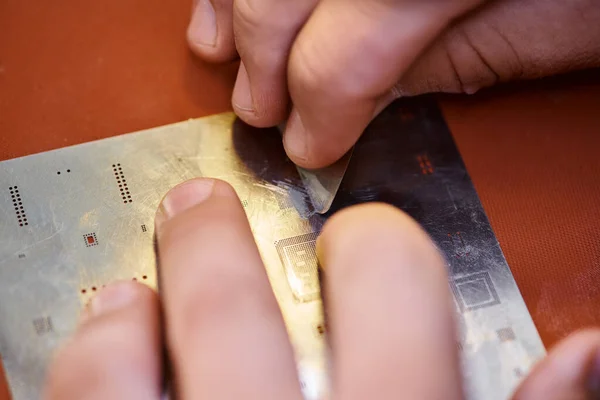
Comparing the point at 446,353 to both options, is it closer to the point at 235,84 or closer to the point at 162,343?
the point at 162,343

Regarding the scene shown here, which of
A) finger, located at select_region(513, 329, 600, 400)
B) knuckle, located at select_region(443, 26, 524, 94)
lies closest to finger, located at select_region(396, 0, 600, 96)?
knuckle, located at select_region(443, 26, 524, 94)

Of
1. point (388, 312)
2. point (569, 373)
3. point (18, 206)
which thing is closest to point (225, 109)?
point (18, 206)

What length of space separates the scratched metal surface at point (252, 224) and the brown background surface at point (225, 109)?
0.03 m

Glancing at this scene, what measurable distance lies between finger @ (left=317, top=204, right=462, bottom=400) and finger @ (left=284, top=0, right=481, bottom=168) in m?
0.12

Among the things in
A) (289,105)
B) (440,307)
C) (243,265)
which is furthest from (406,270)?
(289,105)

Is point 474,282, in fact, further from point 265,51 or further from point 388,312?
point 265,51

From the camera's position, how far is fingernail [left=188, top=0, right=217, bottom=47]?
839mm

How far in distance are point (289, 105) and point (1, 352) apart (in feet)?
1.31

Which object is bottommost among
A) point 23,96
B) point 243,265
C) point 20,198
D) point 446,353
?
point 446,353

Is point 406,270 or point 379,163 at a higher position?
point 379,163

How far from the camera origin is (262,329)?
0.61 m

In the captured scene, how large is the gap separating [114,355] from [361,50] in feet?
1.22

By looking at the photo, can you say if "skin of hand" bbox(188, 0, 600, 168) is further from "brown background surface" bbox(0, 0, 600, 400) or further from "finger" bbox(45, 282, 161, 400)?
"finger" bbox(45, 282, 161, 400)

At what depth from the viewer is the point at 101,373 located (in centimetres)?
61
